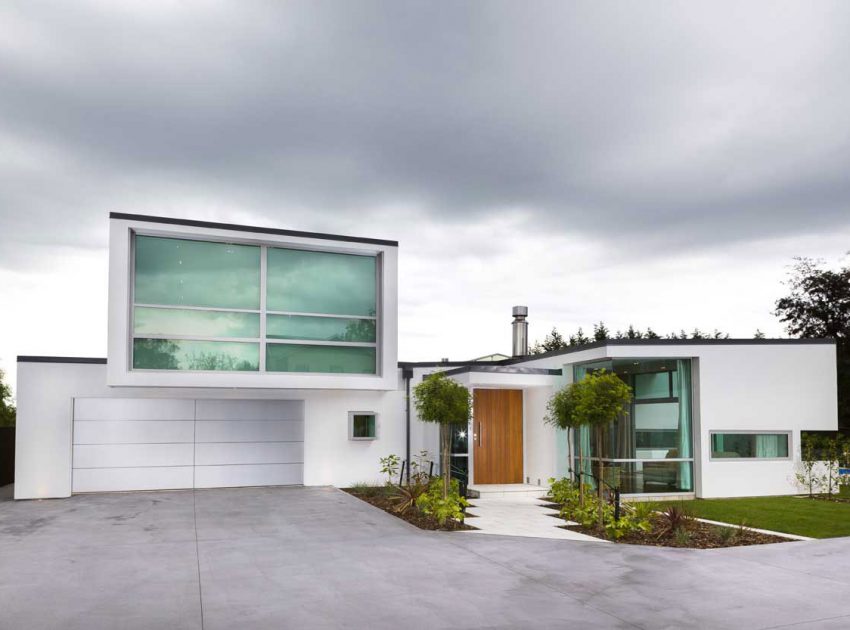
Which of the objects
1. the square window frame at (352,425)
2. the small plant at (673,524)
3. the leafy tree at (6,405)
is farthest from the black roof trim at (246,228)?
the leafy tree at (6,405)

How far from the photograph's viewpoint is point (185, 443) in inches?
650

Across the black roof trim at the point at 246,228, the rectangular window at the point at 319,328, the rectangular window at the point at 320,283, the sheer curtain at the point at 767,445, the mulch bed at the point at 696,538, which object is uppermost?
the black roof trim at the point at 246,228

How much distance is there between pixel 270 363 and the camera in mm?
14984

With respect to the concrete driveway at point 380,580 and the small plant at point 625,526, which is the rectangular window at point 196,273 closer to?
the concrete driveway at point 380,580

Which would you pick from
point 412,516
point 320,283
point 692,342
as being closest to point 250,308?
point 320,283

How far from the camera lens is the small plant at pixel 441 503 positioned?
10.8 m

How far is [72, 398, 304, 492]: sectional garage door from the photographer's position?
1581 centimetres

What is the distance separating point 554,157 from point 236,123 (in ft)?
18.5

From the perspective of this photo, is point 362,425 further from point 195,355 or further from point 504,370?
point 195,355

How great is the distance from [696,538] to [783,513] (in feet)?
11.0

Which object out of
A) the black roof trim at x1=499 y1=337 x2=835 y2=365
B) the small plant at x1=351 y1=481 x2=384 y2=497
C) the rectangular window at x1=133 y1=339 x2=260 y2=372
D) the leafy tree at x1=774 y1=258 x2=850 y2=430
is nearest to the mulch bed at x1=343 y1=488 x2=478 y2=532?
the small plant at x1=351 y1=481 x2=384 y2=497

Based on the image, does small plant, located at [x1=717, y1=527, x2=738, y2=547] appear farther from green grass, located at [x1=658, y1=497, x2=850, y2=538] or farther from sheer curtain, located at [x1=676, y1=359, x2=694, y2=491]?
sheer curtain, located at [x1=676, y1=359, x2=694, y2=491]

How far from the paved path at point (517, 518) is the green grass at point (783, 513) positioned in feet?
6.51

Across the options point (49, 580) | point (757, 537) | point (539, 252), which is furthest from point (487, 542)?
point (539, 252)
